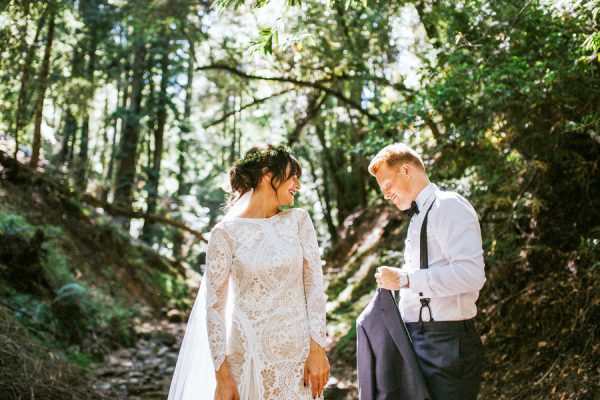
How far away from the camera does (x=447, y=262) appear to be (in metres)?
2.90

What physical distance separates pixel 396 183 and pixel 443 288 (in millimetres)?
679

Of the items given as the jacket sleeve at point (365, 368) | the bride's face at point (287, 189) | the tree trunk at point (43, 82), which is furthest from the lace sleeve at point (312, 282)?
the tree trunk at point (43, 82)

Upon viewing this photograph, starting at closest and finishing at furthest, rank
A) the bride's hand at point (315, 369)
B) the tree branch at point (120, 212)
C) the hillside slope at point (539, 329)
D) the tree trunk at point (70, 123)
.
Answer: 1. the bride's hand at point (315, 369)
2. the hillside slope at point (539, 329)
3. the tree trunk at point (70, 123)
4. the tree branch at point (120, 212)

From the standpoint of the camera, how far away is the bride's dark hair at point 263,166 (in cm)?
323

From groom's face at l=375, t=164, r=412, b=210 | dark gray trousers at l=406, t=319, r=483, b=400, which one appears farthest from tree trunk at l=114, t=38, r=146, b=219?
dark gray trousers at l=406, t=319, r=483, b=400

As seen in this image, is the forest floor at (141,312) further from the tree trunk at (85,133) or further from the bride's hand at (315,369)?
the bride's hand at (315,369)

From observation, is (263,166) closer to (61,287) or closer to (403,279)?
(403,279)

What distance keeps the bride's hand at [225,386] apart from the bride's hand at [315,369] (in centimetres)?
37

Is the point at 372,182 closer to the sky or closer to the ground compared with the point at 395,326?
closer to the sky

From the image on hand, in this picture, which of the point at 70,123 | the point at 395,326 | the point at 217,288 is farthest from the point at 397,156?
the point at 70,123

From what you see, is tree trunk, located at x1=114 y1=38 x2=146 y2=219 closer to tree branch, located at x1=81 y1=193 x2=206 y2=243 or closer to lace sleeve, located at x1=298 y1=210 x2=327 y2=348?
tree branch, located at x1=81 y1=193 x2=206 y2=243

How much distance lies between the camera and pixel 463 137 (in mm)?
5949

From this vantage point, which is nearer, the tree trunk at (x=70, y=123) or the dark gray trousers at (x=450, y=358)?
the dark gray trousers at (x=450, y=358)

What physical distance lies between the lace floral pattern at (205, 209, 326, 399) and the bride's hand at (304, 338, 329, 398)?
0.03 metres
